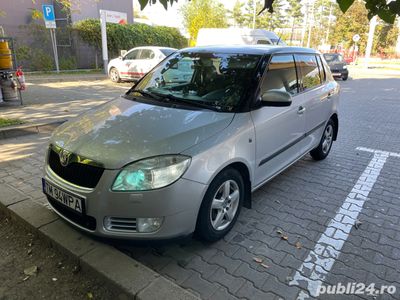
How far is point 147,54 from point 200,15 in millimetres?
25153

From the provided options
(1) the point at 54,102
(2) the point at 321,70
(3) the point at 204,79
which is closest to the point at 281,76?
(3) the point at 204,79

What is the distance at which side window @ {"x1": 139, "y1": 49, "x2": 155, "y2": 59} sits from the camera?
1364 centimetres

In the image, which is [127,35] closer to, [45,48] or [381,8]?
[45,48]

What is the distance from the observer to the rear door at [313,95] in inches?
169

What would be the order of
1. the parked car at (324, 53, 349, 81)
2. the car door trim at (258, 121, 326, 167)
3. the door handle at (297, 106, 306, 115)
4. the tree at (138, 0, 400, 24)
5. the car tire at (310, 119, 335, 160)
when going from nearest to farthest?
1. the tree at (138, 0, 400, 24)
2. the car door trim at (258, 121, 326, 167)
3. the door handle at (297, 106, 306, 115)
4. the car tire at (310, 119, 335, 160)
5. the parked car at (324, 53, 349, 81)

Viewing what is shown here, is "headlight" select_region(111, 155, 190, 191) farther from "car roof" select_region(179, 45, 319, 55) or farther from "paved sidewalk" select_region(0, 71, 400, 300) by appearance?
"car roof" select_region(179, 45, 319, 55)

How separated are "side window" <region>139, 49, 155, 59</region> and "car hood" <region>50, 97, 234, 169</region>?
10.9 m

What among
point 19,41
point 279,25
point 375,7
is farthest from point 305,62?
point 279,25

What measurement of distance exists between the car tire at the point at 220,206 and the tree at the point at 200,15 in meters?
34.5

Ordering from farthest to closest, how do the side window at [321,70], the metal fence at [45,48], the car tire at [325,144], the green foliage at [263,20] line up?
the green foliage at [263,20], the metal fence at [45,48], the car tire at [325,144], the side window at [321,70]

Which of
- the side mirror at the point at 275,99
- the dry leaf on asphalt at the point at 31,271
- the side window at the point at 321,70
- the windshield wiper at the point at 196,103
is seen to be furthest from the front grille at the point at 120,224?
the side window at the point at 321,70

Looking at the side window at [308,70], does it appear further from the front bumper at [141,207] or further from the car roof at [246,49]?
the front bumper at [141,207]

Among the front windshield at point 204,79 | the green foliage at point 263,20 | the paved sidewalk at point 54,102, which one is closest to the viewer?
the front windshield at point 204,79

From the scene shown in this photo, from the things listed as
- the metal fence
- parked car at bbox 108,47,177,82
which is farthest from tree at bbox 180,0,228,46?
parked car at bbox 108,47,177,82
